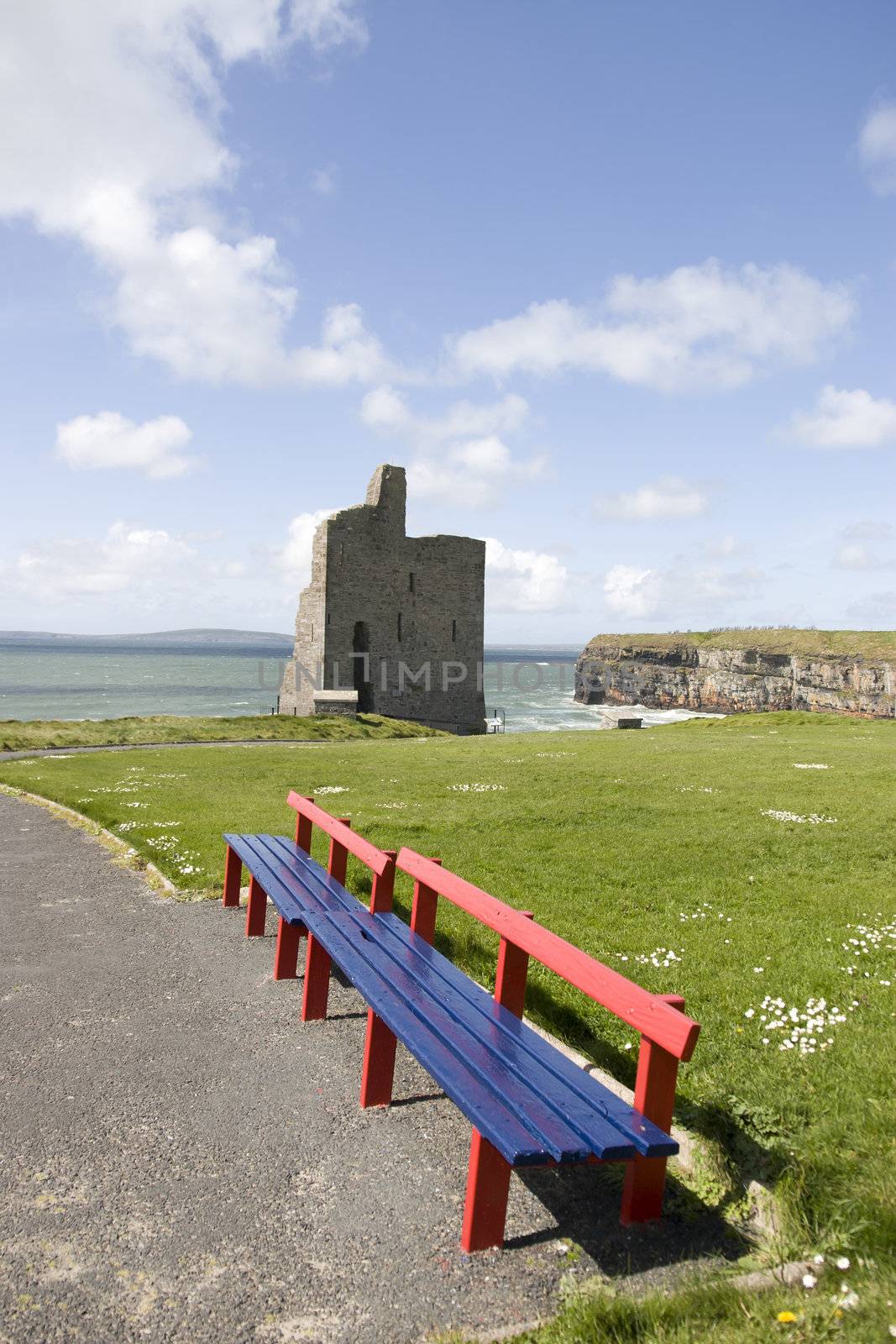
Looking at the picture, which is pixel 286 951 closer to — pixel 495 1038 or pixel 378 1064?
pixel 378 1064

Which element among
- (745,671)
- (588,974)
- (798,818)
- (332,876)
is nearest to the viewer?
(588,974)

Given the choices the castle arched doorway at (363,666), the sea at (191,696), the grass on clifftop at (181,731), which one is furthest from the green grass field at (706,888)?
the sea at (191,696)

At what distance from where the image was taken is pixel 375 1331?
3.09 metres

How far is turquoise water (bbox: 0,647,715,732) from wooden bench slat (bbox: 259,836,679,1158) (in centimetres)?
3501

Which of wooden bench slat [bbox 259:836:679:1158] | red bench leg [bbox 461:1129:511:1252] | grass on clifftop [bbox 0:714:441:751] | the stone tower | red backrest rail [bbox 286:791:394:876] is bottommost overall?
grass on clifftop [bbox 0:714:441:751]

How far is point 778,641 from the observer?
318 feet

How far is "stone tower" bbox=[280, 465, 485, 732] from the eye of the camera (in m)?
38.4

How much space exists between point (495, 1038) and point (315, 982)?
6.52 ft

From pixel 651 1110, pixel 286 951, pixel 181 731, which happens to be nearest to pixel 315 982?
pixel 286 951

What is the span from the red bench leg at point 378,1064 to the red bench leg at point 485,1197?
1.16m

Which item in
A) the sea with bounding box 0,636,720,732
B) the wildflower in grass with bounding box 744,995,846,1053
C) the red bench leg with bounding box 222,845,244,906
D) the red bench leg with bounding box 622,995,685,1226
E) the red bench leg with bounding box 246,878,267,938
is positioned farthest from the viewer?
the sea with bounding box 0,636,720,732

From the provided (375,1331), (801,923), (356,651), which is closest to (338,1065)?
(375,1331)

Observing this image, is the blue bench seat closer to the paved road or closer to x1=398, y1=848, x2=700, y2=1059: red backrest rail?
x1=398, y1=848, x2=700, y2=1059: red backrest rail

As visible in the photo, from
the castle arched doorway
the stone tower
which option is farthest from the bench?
the castle arched doorway
